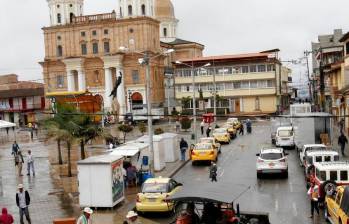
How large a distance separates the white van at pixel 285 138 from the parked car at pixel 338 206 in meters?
22.5

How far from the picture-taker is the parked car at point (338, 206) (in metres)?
15.8

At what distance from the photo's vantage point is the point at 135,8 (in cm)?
8731

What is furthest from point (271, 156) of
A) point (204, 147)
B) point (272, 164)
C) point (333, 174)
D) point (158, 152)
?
point (204, 147)

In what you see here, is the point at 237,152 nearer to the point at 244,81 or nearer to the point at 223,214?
the point at 223,214

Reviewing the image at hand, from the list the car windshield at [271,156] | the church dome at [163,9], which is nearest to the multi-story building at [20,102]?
the church dome at [163,9]

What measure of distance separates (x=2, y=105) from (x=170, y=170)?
70424 millimetres

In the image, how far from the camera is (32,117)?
291ft

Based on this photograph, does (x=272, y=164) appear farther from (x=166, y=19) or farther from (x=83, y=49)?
(x=166, y=19)

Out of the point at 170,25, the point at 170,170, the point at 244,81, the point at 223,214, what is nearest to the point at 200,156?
the point at 170,170

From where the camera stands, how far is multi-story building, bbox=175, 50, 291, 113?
271 feet

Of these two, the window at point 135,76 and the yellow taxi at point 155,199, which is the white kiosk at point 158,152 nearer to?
the yellow taxi at point 155,199

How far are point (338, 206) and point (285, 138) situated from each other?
24747mm

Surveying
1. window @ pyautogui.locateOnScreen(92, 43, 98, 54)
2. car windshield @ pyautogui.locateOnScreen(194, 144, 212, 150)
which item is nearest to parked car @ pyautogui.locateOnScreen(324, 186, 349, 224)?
car windshield @ pyautogui.locateOnScreen(194, 144, 212, 150)

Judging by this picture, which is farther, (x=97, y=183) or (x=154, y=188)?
(x=97, y=183)
